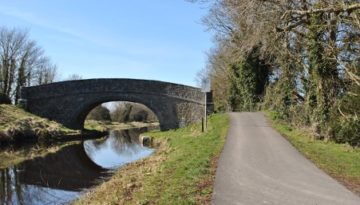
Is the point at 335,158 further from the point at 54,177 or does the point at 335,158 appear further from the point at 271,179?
the point at 54,177

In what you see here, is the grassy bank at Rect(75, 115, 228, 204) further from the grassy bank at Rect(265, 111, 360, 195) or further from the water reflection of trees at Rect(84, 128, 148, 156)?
the water reflection of trees at Rect(84, 128, 148, 156)

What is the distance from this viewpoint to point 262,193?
8.49 meters

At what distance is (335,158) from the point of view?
1348cm

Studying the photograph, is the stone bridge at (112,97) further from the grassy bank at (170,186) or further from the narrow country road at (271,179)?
the grassy bank at (170,186)

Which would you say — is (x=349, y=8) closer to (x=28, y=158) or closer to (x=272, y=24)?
(x=272, y=24)

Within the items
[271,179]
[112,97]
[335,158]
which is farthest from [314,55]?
Answer: [112,97]

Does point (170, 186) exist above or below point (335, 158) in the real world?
below

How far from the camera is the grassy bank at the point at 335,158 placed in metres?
10.4

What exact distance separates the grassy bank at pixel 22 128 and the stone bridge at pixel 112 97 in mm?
4138

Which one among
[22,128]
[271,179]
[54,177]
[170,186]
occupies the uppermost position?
[22,128]

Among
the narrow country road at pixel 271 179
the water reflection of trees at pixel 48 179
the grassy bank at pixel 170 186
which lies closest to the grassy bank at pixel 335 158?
the narrow country road at pixel 271 179

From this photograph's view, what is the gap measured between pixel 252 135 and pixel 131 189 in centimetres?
903

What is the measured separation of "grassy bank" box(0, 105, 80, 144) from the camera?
28.0 meters

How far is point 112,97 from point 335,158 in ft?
90.2
